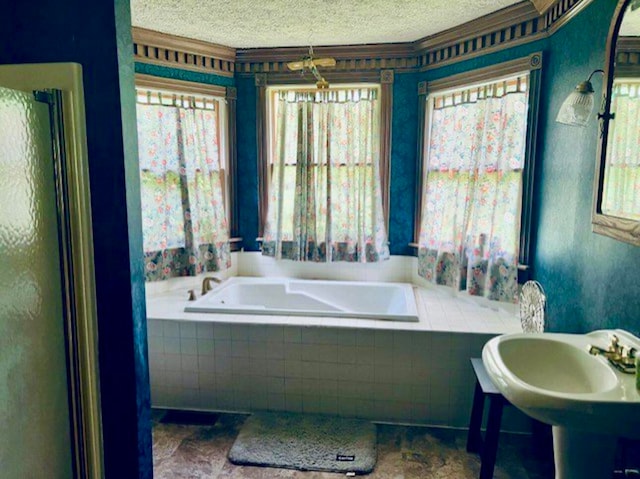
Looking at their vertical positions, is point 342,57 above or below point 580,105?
above

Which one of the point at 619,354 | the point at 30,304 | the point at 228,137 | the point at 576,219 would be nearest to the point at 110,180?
the point at 30,304

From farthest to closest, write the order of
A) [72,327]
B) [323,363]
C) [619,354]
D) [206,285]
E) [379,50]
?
[379,50] < [206,285] < [323,363] < [619,354] < [72,327]

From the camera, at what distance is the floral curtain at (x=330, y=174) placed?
3.59 m

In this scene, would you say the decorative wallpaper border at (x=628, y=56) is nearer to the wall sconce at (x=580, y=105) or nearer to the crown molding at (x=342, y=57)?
the wall sconce at (x=580, y=105)

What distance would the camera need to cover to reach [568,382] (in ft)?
5.40

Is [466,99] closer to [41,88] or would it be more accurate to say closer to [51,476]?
[41,88]

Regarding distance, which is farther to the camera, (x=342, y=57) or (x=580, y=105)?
(x=342, y=57)

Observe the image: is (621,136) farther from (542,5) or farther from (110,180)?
(110,180)

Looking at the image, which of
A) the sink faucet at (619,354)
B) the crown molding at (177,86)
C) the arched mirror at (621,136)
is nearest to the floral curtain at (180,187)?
the crown molding at (177,86)

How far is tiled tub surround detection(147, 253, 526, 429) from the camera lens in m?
2.64

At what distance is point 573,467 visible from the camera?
156cm

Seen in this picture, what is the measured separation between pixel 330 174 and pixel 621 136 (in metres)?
2.18

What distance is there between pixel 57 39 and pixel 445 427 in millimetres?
2651

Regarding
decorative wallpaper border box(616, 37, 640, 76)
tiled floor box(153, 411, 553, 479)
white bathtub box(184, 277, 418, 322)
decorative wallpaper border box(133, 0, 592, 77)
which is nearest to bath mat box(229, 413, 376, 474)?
tiled floor box(153, 411, 553, 479)
